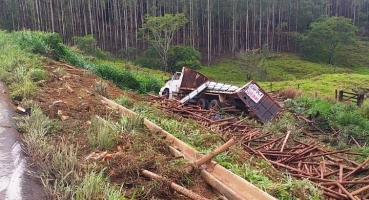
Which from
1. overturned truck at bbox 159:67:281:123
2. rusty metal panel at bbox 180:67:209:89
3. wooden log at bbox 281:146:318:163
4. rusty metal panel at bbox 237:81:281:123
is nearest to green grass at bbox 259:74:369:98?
rusty metal panel at bbox 180:67:209:89

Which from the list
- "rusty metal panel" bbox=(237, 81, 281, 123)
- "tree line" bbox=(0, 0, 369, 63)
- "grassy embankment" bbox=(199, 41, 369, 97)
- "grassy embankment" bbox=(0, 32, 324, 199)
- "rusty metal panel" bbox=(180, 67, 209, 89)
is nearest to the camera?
"grassy embankment" bbox=(0, 32, 324, 199)

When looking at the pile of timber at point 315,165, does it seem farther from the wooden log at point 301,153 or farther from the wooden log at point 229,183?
the wooden log at point 229,183

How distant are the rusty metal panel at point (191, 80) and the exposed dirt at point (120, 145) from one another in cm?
858

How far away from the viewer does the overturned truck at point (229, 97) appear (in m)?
15.1

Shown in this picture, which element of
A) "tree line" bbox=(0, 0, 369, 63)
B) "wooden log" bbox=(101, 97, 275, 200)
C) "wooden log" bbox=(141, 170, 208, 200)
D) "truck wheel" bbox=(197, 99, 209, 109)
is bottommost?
"truck wheel" bbox=(197, 99, 209, 109)

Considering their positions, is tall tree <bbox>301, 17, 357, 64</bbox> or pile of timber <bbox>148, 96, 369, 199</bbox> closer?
pile of timber <bbox>148, 96, 369, 199</bbox>

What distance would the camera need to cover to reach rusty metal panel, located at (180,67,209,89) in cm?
1688

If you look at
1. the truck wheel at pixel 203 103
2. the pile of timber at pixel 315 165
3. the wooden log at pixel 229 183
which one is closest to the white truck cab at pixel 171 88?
the truck wheel at pixel 203 103

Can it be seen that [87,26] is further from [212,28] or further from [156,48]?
[212,28]

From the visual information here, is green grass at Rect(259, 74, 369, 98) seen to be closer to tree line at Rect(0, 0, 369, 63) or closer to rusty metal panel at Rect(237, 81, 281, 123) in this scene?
rusty metal panel at Rect(237, 81, 281, 123)

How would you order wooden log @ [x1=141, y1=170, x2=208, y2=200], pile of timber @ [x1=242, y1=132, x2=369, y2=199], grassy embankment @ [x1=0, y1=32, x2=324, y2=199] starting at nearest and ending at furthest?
grassy embankment @ [x1=0, y1=32, x2=324, y2=199] < wooden log @ [x1=141, y1=170, x2=208, y2=200] < pile of timber @ [x1=242, y1=132, x2=369, y2=199]

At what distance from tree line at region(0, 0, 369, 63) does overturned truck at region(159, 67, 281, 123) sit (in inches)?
1433

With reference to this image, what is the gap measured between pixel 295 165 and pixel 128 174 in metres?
4.59

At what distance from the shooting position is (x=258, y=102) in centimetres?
1535
